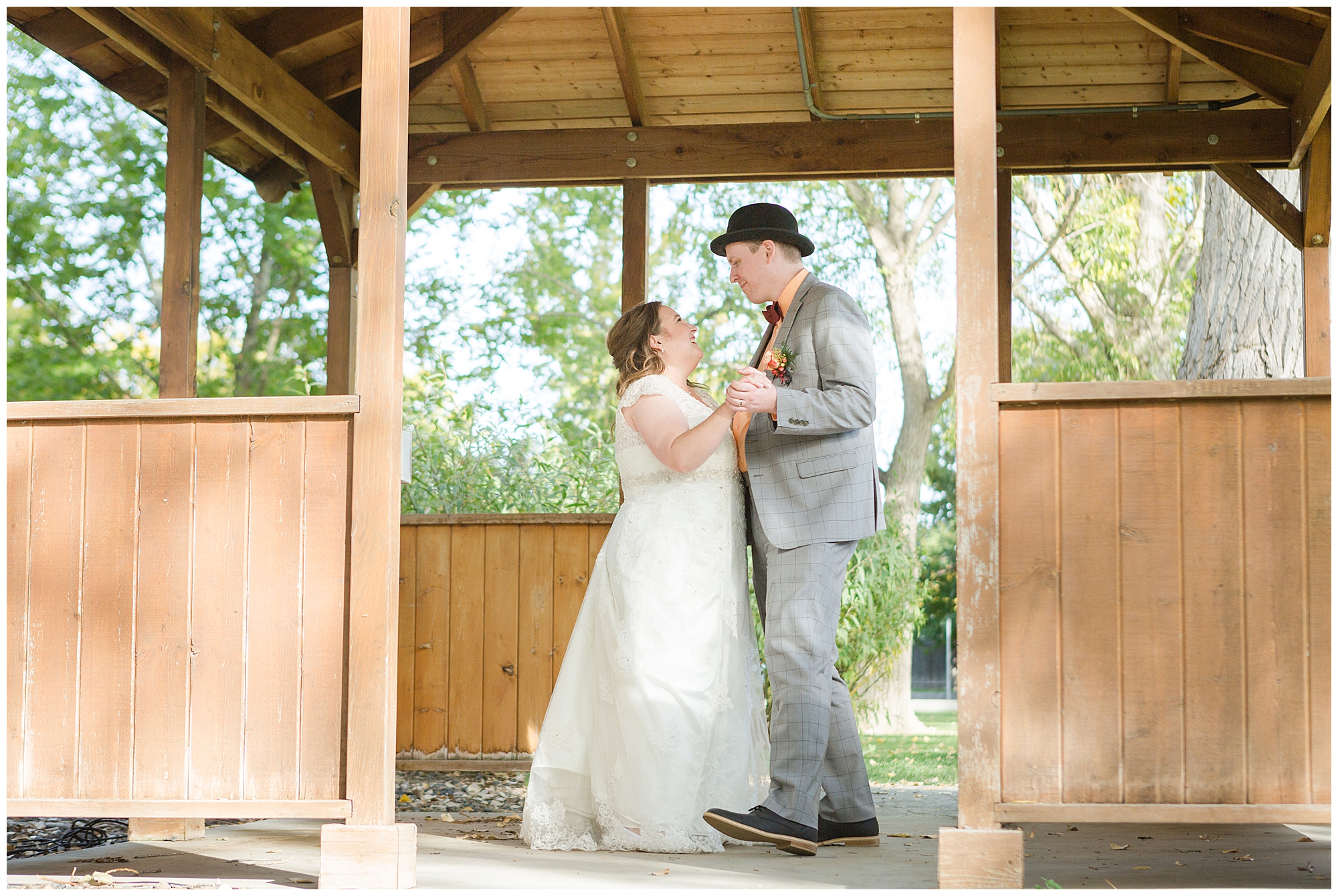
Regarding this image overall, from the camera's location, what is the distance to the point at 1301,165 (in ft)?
18.3

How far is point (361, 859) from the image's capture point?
10.2ft

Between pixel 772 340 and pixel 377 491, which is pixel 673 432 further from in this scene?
pixel 377 491

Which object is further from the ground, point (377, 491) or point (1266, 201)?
point (1266, 201)

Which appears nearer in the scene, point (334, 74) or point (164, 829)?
point (164, 829)

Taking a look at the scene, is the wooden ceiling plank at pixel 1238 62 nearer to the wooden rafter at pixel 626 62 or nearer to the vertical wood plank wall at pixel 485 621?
the wooden rafter at pixel 626 62

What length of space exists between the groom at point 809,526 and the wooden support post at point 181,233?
7.16ft

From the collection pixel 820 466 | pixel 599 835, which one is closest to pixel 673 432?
pixel 820 466

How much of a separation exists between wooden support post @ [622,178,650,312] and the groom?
1634mm

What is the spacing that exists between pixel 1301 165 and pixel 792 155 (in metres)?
2.30

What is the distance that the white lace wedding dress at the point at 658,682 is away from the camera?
3986 mm

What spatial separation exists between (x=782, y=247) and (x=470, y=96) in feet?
7.71

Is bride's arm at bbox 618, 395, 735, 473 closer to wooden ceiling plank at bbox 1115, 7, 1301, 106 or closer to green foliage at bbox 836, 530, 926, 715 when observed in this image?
wooden ceiling plank at bbox 1115, 7, 1301, 106

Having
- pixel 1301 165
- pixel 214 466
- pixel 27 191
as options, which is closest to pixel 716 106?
pixel 1301 165

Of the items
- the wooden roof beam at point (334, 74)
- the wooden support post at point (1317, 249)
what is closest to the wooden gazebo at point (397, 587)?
the wooden roof beam at point (334, 74)
